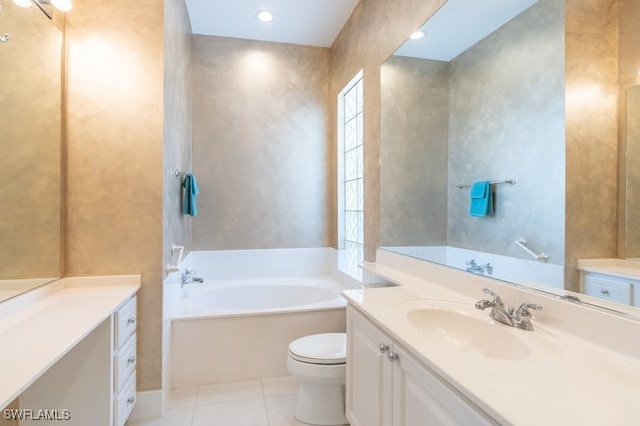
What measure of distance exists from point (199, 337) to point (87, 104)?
5.37 feet

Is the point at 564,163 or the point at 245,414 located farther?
the point at 245,414

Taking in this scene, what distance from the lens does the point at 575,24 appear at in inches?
44.9

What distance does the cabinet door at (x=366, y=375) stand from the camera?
4.11ft

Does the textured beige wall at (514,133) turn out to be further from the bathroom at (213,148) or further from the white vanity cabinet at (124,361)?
the white vanity cabinet at (124,361)

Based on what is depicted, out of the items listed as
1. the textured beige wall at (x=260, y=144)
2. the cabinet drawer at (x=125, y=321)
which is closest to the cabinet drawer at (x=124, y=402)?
the cabinet drawer at (x=125, y=321)

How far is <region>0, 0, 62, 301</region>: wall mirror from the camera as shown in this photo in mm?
1455

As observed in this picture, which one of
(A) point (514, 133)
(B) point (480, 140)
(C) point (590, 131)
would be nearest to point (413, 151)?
(B) point (480, 140)

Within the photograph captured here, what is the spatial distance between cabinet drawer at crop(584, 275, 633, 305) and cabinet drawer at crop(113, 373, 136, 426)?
203 cm

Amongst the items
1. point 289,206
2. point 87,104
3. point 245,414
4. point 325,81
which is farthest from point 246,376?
point 325,81

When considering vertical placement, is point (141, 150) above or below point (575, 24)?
below

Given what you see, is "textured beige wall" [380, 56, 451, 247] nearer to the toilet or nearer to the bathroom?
the bathroom

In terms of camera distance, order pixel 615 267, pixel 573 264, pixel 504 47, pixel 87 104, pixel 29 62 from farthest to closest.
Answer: pixel 87 104 → pixel 29 62 → pixel 504 47 → pixel 573 264 → pixel 615 267

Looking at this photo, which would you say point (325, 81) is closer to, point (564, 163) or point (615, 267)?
point (564, 163)

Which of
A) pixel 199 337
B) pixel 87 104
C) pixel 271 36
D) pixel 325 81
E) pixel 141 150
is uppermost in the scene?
pixel 271 36
